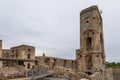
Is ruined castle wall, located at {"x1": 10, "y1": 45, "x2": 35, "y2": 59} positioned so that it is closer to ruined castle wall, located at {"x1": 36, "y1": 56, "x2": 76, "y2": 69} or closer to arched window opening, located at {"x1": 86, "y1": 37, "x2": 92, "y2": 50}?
ruined castle wall, located at {"x1": 36, "y1": 56, "x2": 76, "y2": 69}

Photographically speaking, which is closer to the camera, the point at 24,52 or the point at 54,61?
the point at 54,61

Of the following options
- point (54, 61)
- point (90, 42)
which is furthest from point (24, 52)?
point (90, 42)

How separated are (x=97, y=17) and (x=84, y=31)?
111 inches

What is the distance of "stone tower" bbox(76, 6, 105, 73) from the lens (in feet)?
91.7

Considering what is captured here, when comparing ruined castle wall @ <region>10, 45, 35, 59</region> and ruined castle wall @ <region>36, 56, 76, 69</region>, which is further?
ruined castle wall @ <region>10, 45, 35, 59</region>

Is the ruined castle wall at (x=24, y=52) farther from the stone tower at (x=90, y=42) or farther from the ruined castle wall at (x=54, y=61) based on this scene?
the stone tower at (x=90, y=42)

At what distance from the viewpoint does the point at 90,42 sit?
2988 cm

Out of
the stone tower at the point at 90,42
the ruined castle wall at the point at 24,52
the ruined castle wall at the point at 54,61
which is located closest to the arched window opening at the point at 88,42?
the stone tower at the point at 90,42

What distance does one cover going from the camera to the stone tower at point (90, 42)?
28.0 meters

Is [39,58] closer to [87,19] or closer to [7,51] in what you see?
[7,51]

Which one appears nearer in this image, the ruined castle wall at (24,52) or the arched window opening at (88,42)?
the arched window opening at (88,42)

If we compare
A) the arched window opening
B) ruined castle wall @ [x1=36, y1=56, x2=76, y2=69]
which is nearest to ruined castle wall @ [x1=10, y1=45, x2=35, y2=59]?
ruined castle wall @ [x1=36, y1=56, x2=76, y2=69]

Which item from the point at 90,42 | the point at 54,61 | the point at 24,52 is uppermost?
the point at 90,42

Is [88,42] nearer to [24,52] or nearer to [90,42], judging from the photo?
[90,42]
